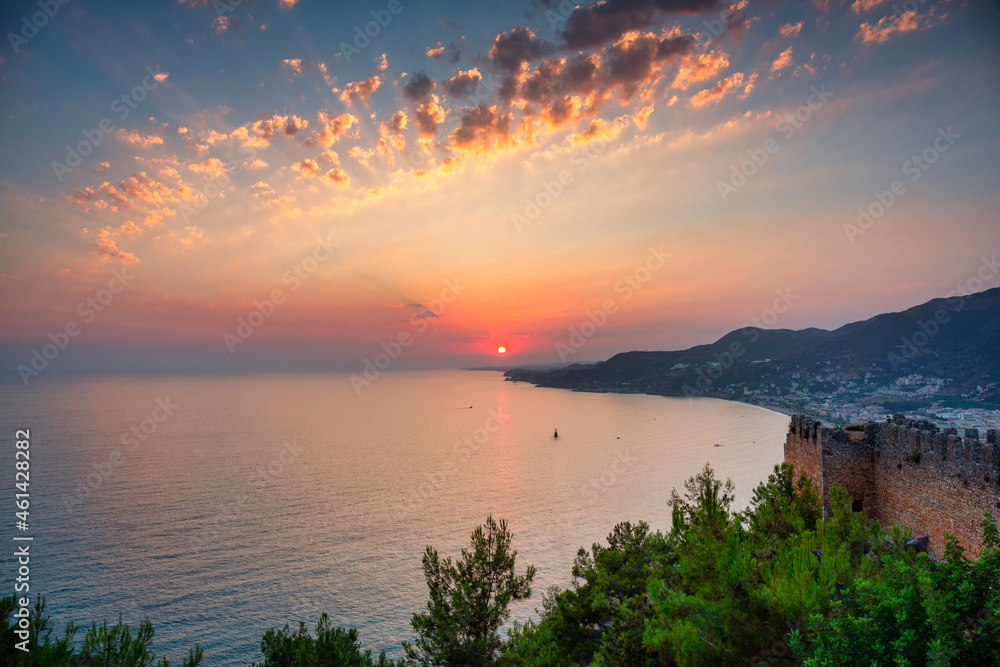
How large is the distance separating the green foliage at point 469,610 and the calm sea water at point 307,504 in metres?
10.6

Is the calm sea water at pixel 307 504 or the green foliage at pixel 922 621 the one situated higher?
the green foliage at pixel 922 621

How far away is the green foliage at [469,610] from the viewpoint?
19109 millimetres

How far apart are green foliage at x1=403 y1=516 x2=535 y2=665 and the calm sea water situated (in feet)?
34.7

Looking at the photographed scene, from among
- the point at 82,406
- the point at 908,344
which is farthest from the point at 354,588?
the point at 82,406

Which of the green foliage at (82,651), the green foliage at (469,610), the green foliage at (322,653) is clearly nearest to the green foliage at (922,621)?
the green foliage at (82,651)

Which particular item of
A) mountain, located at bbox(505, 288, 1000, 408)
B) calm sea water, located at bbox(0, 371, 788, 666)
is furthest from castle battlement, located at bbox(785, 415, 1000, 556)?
mountain, located at bbox(505, 288, 1000, 408)

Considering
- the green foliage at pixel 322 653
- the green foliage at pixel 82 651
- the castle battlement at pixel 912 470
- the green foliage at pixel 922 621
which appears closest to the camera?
the green foliage at pixel 922 621

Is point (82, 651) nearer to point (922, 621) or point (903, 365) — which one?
point (922, 621)

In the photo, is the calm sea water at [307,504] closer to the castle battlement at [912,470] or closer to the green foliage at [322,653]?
the green foliage at [322,653]

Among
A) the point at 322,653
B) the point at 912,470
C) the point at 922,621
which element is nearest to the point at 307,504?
the point at 322,653

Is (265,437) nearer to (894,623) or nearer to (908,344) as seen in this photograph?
(894,623)

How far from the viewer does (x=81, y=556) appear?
37906mm

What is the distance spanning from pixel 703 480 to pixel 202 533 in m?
48.5

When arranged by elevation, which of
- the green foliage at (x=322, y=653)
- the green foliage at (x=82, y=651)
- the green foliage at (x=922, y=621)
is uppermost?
the green foliage at (x=922, y=621)
